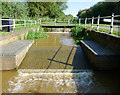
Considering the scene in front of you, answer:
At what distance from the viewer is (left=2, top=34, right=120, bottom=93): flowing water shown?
4.07m

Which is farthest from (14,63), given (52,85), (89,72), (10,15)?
(10,15)

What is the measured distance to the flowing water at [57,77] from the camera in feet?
13.3

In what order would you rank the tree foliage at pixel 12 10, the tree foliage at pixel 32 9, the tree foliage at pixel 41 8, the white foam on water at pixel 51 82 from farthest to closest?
the tree foliage at pixel 41 8 → the tree foliage at pixel 32 9 → the tree foliage at pixel 12 10 → the white foam on water at pixel 51 82

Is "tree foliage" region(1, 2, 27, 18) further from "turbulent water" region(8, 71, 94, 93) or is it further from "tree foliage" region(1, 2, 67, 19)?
"turbulent water" region(8, 71, 94, 93)

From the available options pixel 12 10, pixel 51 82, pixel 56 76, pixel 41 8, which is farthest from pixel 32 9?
pixel 51 82

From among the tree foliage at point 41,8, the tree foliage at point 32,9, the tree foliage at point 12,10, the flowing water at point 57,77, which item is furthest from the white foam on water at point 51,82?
the tree foliage at point 41,8

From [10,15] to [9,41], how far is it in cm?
1494

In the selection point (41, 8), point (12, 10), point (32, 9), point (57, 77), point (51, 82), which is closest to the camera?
point (51, 82)

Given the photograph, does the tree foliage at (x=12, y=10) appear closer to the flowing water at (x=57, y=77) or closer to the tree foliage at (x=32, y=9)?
the tree foliage at (x=32, y=9)

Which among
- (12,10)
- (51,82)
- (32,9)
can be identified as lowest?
(51,82)

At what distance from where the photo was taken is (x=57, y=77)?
480cm

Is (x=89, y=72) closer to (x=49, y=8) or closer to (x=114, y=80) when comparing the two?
(x=114, y=80)

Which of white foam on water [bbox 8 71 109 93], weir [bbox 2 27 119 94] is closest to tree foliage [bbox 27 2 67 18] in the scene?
weir [bbox 2 27 119 94]

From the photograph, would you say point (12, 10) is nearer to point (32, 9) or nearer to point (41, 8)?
point (41, 8)
